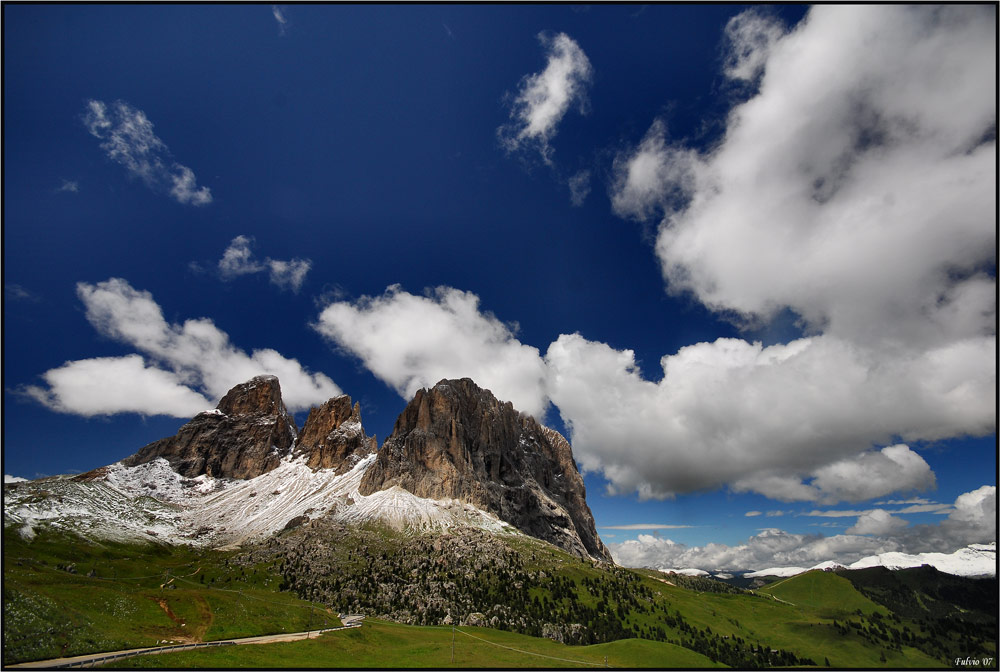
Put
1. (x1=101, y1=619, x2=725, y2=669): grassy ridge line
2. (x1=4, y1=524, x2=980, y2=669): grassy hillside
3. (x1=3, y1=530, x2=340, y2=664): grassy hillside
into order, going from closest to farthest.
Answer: (x1=3, y1=530, x2=340, y2=664): grassy hillside, (x1=101, y1=619, x2=725, y2=669): grassy ridge line, (x1=4, y1=524, x2=980, y2=669): grassy hillside

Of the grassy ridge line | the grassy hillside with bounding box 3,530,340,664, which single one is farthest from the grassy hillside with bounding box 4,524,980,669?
the grassy ridge line

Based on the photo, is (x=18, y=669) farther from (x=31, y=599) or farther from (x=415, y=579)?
(x=415, y=579)

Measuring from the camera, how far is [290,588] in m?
176

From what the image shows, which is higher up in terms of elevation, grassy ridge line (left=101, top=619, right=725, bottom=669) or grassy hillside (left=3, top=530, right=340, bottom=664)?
grassy hillside (left=3, top=530, right=340, bottom=664)

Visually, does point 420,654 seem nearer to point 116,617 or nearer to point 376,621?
point 116,617

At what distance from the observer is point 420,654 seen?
76.1 metres

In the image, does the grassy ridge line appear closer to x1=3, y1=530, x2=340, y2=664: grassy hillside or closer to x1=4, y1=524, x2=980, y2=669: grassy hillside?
x1=4, y1=524, x2=980, y2=669: grassy hillside

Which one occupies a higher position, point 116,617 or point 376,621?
point 116,617

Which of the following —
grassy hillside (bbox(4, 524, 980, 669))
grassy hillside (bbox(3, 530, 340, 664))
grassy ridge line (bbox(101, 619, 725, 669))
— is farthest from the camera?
grassy hillside (bbox(4, 524, 980, 669))

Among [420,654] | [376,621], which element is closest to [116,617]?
[420,654]

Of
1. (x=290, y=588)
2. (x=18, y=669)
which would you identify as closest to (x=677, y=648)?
(x=18, y=669)

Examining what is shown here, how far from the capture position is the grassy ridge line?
51938 mm

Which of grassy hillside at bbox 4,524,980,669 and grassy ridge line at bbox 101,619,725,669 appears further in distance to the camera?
grassy hillside at bbox 4,524,980,669

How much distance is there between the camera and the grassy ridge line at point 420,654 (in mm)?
51938
